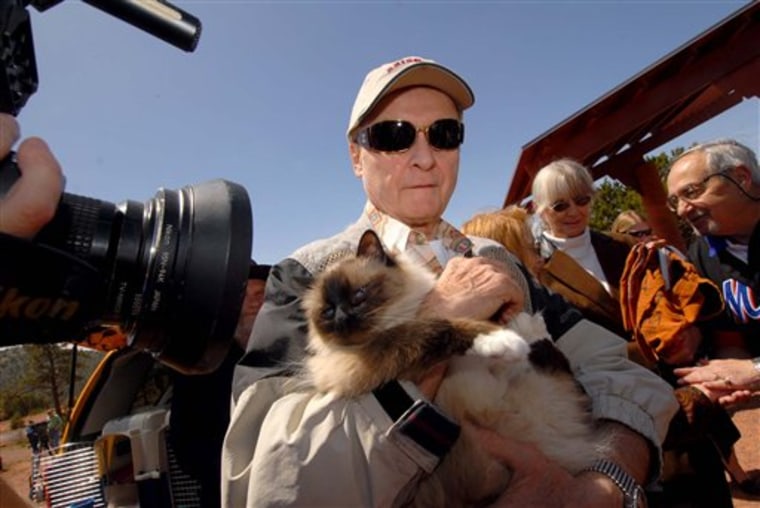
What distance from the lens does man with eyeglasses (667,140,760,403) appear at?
2.89 meters

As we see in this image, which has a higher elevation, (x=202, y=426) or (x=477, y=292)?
(x=477, y=292)

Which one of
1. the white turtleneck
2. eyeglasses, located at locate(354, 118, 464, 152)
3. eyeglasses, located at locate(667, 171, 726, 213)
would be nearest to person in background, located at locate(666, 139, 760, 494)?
eyeglasses, located at locate(667, 171, 726, 213)

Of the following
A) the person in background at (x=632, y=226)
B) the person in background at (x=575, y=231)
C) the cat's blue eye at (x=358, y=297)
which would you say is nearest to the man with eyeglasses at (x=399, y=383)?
the cat's blue eye at (x=358, y=297)

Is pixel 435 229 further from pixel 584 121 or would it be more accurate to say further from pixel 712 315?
pixel 584 121

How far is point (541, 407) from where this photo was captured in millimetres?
1752

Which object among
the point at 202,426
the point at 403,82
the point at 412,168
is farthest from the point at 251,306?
the point at 403,82

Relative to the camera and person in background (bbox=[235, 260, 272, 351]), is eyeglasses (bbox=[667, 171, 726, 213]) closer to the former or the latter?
person in background (bbox=[235, 260, 272, 351])

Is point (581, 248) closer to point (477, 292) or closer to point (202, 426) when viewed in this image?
point (477, 292)

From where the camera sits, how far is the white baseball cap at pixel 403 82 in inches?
72.0

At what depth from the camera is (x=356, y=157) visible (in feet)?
6.93

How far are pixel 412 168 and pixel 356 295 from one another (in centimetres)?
69

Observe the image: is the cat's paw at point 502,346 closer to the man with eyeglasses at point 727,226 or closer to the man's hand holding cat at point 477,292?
the man's hand holding cat at point 477,292

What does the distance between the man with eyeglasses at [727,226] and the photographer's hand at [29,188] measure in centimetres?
306

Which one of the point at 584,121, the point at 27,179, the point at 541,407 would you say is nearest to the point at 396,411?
the point at 541,407
